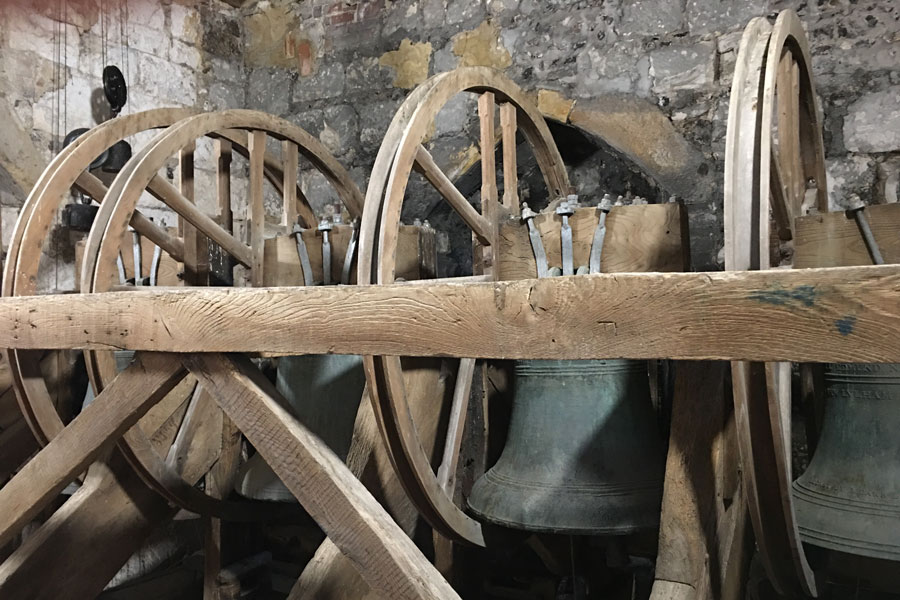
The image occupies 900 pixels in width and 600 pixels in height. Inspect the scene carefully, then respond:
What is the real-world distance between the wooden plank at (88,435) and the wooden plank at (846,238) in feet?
4.11

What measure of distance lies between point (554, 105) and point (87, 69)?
196cm

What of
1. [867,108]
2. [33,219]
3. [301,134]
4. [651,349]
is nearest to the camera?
[651,349]

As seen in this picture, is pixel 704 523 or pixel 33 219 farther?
pixel 33 219

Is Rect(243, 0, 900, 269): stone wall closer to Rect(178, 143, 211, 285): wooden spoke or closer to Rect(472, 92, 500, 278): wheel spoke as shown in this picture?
Rect(472, 92, 500, 278): wheel spoke

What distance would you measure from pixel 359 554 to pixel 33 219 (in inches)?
57.2

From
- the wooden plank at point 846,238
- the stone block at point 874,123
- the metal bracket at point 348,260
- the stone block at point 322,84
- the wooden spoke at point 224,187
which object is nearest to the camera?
the wooden plank at point 846,238

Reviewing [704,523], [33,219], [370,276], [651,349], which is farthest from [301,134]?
[651,349]

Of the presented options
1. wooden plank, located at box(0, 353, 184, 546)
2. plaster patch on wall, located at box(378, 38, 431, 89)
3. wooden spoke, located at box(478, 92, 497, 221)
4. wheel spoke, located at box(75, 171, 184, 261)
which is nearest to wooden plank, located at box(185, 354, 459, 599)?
wooden plank, located at box(0, 353, 184, 546)

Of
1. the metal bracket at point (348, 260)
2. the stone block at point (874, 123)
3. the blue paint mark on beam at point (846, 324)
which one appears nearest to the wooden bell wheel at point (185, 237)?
the metal bracket at point (348, 260)

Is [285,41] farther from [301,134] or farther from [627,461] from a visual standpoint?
[627,461]

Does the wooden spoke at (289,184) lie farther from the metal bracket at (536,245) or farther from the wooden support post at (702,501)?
the wooden support post at (702,501)

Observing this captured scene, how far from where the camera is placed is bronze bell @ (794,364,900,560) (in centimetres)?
134

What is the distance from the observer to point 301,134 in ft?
8.59

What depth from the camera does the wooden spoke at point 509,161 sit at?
210 centimetres
